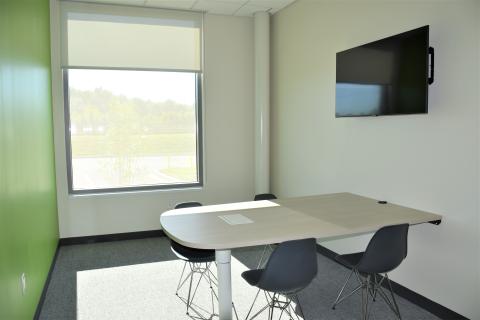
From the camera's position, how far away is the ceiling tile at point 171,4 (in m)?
5.12

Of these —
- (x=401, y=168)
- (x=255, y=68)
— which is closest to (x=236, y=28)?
(x=255, y=68)

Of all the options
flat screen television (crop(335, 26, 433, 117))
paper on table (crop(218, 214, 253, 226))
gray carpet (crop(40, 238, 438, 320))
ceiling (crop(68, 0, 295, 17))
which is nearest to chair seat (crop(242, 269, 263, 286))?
paper on table (crop(218, 214, 253, 226))

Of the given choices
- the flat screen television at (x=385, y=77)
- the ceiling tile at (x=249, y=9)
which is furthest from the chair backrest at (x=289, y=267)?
the ceiling tile at (x=249, y=9)

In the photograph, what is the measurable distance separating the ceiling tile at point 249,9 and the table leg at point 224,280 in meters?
3.77

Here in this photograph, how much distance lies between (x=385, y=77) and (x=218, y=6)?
9.18 feet

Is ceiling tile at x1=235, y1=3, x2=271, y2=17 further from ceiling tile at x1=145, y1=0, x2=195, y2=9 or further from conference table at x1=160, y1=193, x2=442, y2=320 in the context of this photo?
conference table at x1=160, y1=193, x2=442, y2=320

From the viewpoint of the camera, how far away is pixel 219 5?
527cm

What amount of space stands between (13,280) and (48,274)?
1694mm

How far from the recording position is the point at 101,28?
17.0 ft

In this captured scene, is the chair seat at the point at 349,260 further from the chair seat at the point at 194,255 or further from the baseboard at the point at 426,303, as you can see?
the chair seat at the point at 194,255

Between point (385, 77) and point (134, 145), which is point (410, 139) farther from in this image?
point (134, 145)

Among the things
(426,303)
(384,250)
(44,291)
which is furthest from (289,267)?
(44,291)

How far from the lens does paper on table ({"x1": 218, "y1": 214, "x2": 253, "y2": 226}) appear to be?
287cm

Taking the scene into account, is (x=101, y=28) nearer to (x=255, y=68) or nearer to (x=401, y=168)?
(x=255, y=68)
